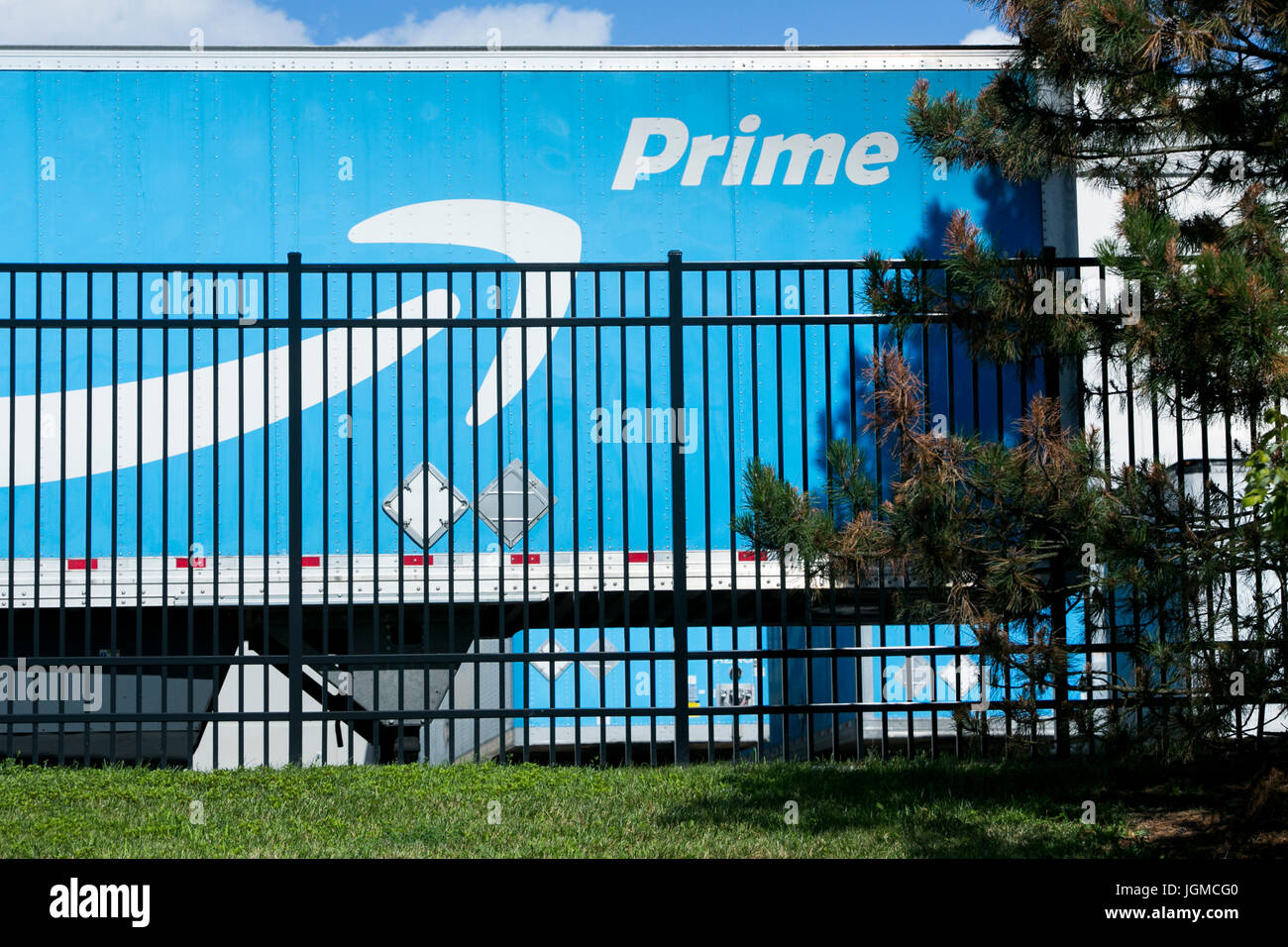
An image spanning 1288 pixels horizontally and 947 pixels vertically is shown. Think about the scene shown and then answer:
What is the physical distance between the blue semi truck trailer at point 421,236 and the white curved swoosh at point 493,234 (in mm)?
20

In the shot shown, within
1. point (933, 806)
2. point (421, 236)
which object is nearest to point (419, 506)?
point (421, 236)

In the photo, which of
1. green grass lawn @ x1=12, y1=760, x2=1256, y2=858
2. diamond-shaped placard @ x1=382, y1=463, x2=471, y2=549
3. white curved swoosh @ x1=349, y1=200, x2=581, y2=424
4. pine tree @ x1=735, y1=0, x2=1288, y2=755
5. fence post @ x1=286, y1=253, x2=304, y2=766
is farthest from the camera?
white curved swoosh @ x1=349, y1=200, x2=581, y2=424

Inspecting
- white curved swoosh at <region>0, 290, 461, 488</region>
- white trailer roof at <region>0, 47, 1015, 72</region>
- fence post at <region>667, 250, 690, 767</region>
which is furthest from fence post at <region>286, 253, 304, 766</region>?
white trailer roof at <region>0, 47, 1015, 72</region>

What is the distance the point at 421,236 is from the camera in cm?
773

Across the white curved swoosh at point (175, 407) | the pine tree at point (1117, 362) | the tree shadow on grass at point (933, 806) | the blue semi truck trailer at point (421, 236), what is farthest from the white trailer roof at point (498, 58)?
the tree shadow on grass at point (933, 806)

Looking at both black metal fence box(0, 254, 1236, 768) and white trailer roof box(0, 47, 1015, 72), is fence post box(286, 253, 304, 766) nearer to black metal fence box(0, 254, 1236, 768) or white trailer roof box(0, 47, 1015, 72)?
black metal fence box(0, 254, 1236, 768)

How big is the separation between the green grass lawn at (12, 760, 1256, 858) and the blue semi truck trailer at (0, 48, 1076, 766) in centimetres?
177

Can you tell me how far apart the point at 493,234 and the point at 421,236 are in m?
0.47

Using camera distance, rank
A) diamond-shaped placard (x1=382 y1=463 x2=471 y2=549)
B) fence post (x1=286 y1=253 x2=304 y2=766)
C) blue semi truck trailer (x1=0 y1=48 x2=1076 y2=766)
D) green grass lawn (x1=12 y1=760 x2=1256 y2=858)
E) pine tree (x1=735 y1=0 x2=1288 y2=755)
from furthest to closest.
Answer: blue semi truck trailer (x1=0 y1=48 x2=1076 y2=766), diamond-shaped placard (x1=382 y1=463 x2=471 y2=549), fence post (x1=286 y1=253 x2=304 y2=766), green grass lawn (x1=12 y1=760 x2=1256 y2=858), pine tree (x1=735 y1=0 x2=1288 y2=755)

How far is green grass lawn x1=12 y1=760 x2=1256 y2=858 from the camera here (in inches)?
175

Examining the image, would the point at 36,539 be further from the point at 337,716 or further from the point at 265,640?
the point at 337,716

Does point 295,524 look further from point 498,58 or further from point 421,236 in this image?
point 498,58

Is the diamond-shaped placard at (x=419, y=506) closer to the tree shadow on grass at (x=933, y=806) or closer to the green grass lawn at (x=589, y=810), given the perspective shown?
the green grass lawn at (x=589, y=810)

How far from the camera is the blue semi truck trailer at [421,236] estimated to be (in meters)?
7.50
